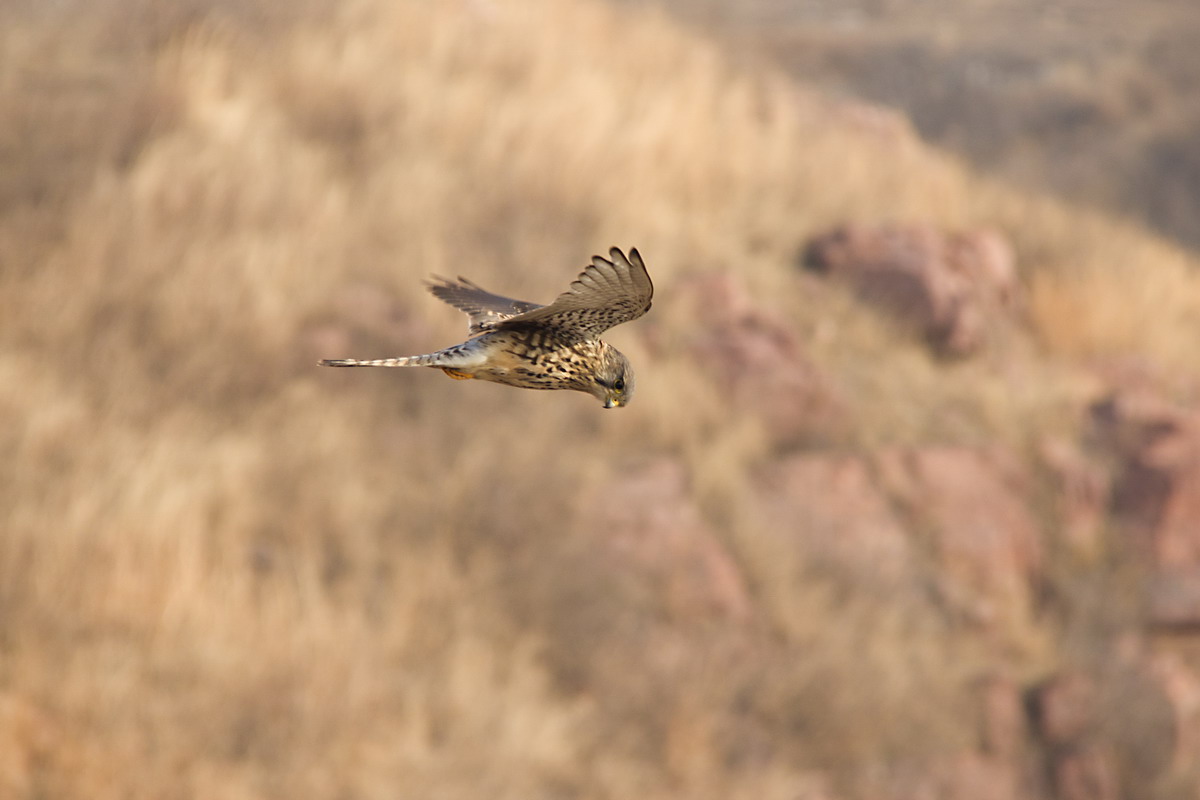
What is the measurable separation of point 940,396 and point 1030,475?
0.76 metres

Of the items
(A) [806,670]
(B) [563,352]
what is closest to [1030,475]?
(A) [806,670]

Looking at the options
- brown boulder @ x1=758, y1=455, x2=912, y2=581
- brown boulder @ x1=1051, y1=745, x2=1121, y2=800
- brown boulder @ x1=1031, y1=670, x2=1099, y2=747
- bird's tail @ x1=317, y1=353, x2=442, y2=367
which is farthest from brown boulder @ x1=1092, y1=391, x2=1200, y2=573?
bird's tail @ x1=317, y1=353, x2=442, y2=367

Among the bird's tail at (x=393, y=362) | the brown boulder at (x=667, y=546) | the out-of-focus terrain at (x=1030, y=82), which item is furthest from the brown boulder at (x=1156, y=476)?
the bird's tail at (x=393, y=362)

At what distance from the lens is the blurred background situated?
5328 millimetres

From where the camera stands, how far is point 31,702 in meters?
4.70

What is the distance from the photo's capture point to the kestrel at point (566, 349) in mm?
1856

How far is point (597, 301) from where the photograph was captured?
6.03 ft

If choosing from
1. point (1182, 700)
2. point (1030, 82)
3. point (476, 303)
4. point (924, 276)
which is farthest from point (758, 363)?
point (1030, 82)

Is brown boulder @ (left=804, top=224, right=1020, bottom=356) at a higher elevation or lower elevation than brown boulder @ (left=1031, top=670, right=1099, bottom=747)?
higher

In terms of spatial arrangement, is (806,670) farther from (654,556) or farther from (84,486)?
(84,486)

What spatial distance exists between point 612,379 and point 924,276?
7543 millimetres

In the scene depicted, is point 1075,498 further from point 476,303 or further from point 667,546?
point 476,303

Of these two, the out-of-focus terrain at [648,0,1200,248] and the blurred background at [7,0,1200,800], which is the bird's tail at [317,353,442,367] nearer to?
the blurred background at [7,0,1200,800]

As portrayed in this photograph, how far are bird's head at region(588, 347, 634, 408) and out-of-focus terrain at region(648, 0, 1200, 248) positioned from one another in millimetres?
12938
